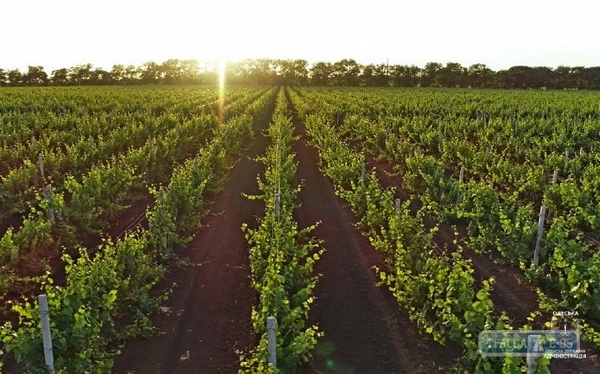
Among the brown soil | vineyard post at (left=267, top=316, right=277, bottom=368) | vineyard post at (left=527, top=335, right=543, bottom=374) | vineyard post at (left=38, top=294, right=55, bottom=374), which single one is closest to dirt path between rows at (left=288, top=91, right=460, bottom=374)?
the brown soil

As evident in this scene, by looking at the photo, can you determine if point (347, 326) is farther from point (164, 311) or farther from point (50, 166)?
point (50, 166)

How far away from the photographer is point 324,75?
380ft

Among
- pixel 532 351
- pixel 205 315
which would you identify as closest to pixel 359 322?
pixel 205 315

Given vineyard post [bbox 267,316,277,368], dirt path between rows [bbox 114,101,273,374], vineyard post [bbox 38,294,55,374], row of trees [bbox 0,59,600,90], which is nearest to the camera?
vineyard post [bbox 38,294,55,374]

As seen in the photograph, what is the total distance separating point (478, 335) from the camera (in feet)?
17.8

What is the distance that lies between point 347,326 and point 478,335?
2.30 metres

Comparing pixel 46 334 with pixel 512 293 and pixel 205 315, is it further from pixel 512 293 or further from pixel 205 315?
pixel 512 293

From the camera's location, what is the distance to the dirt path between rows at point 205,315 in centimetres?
636

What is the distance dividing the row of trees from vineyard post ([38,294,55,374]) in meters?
100

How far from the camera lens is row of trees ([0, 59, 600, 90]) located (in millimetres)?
93375

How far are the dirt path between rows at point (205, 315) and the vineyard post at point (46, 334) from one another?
129 centimetres

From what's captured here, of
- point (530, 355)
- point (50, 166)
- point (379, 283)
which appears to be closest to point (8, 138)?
point (50, 166)

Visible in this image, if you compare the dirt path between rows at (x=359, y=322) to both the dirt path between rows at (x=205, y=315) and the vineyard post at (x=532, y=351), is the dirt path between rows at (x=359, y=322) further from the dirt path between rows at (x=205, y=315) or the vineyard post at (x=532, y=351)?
the vineyard post at (x=532, y=351)

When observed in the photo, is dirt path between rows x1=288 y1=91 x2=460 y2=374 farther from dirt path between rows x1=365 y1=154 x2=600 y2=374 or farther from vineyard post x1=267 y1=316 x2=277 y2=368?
dirt path between rows x1=365 y1=154 x2=600 y2=374
